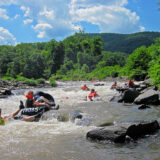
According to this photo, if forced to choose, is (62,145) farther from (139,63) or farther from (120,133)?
(139,63)

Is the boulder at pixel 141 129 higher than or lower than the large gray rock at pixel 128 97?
lower

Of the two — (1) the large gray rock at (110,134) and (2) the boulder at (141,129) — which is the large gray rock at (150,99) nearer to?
(2) the boulder at (141,129)

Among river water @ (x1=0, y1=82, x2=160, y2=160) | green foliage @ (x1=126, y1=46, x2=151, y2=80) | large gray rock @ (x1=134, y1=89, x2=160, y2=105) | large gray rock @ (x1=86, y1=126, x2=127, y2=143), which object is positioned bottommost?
river water @ (x1=0, y1=82, x2=160, y2=160)

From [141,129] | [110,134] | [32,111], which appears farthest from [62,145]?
[32,111]

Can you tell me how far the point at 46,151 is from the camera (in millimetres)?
5094

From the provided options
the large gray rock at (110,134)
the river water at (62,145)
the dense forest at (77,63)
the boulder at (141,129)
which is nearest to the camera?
the river water at (62,145)

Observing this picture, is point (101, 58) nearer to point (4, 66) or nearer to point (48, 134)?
point (4, 66)

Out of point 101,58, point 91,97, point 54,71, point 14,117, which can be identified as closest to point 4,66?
point 54,71

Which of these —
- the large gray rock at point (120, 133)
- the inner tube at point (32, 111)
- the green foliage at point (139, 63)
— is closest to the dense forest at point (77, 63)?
the green foliage at point (139, 63)

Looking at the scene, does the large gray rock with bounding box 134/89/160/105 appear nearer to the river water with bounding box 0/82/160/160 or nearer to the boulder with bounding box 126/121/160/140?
the river water with bounding box 0/82/160/160

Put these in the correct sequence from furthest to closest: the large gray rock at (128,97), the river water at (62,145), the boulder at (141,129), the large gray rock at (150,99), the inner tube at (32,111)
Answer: the large gray rock at (128,97), the large gray rock at (150,99), the inner tube at (32,111), the boulder at (141,129), the river water at (62,145)

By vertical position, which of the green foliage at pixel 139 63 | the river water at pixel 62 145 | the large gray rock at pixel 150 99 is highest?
the green foliage at pixel 139 63

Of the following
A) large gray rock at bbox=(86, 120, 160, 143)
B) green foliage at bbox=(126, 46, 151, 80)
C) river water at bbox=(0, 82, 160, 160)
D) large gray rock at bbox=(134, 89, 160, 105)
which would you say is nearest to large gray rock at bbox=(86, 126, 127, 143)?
large gray rock at bbox=(86, 120, 160, 143)

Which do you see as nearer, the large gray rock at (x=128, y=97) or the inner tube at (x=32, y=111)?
the inner tube at (x=32, y=111)
